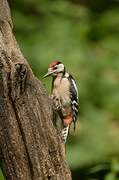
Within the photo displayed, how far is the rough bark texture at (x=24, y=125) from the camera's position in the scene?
6.95 metres

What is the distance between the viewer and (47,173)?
7.14 m

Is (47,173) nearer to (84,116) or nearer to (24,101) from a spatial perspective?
(24,101)

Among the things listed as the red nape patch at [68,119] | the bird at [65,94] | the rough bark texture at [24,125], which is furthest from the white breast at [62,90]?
the rough bark texture at [24,125]

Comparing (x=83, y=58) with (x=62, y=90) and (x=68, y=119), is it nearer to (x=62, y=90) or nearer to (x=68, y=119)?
(x=62, y=90)

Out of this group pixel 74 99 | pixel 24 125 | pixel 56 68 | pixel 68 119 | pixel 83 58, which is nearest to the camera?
pixel 24 125

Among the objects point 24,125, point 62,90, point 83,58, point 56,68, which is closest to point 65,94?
point 62,90

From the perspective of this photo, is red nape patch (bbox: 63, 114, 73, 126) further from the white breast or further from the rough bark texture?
the rough bark texture

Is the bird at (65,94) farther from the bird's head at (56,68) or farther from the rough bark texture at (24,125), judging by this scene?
the rough bark texture at (24,125)

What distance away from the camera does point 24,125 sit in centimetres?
704

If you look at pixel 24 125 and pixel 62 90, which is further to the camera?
pixel 62 90

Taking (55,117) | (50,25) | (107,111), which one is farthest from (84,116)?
(55,117)

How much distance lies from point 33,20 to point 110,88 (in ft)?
4.78

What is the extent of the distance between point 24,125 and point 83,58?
528 centimetres

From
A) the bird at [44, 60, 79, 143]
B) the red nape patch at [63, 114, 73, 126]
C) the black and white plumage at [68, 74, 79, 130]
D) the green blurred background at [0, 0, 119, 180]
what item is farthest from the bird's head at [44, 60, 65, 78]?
the green blurred background at [0, 0, 119, 180]
